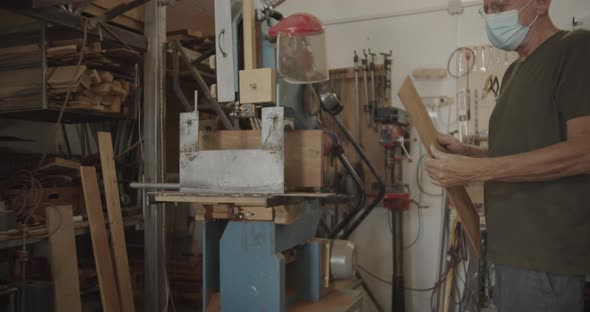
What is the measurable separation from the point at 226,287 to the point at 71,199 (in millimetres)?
1351

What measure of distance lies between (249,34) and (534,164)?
123cm

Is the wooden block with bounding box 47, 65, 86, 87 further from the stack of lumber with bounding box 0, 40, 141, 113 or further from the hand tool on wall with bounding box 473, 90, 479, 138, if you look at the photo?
the hand tool on wall with bounding box 473, 90, 479, 138

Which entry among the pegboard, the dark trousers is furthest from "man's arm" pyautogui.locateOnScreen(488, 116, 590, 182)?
the pegboard

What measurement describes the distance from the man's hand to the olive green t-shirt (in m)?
0.16

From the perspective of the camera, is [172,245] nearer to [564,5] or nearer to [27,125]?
[27,125]

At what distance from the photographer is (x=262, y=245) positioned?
6.31ft

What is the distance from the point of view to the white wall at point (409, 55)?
3547 millimetres

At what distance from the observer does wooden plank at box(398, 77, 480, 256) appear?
1617 mm

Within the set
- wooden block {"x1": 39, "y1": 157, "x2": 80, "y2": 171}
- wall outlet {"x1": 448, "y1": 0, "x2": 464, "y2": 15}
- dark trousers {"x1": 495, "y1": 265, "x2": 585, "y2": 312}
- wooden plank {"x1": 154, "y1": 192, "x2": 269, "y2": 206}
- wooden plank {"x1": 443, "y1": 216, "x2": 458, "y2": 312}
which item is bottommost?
wooden plank {"x1": 443, "y1": 216, "x2": 458, "y2": 312}

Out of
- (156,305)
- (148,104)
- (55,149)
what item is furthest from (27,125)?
(156,305)

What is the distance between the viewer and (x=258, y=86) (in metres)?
1.90

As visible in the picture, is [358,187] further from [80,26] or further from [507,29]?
[80,26]

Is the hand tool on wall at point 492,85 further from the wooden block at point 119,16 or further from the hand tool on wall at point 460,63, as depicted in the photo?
the wooden block at point 119,16

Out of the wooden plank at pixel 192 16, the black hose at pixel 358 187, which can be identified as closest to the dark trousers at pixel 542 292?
the black hose at pixel 358 187
